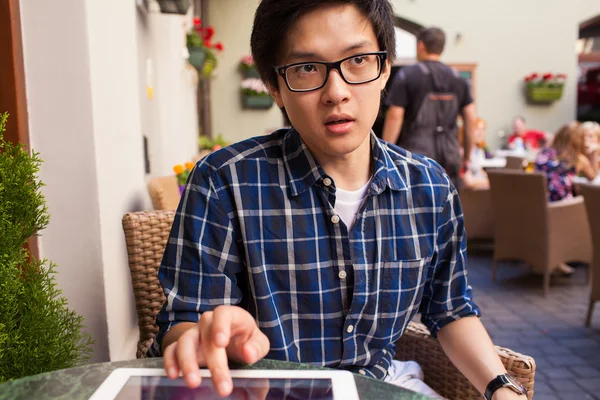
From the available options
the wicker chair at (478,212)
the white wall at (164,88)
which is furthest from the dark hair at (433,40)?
the wicker chair at (478,212)

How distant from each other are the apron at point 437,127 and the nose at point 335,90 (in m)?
3.34

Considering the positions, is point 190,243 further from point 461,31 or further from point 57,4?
point 461,31

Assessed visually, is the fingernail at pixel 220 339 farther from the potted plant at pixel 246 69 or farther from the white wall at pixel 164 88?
the potted plant at pixel 246 69

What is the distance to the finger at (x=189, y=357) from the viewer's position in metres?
0.81

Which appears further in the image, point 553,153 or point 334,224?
point 553,153

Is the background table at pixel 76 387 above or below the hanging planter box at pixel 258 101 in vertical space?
below

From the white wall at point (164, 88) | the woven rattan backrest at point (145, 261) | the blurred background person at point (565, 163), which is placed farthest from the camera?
the blurred background person at point (565, 163)

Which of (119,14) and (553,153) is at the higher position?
(119,14)

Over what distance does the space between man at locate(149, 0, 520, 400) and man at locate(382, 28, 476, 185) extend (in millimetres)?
3125

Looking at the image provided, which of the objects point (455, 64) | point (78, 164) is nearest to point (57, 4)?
point (78, 164)

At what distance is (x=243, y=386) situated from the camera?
33.4 inches

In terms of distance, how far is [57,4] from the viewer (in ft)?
5.90

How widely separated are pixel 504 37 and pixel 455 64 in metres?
1.06

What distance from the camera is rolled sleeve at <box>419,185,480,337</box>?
4.68 feet
